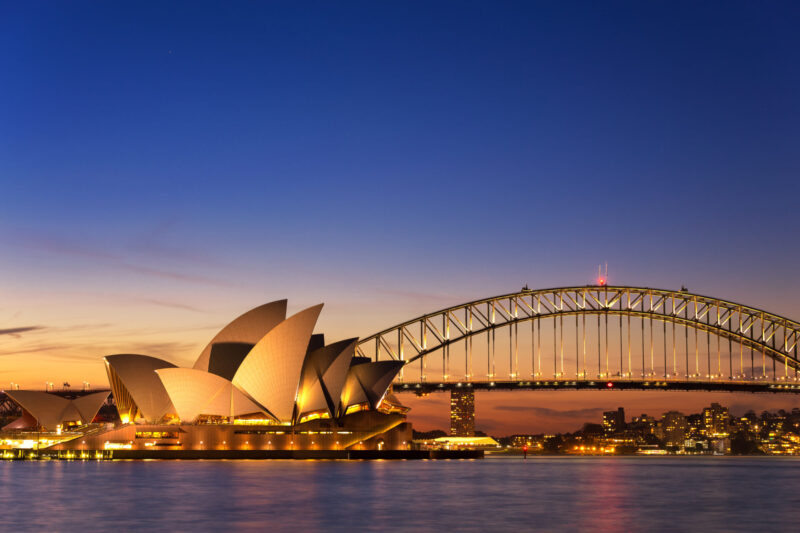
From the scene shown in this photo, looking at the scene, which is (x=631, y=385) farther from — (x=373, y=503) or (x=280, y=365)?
(x=373, y=503)

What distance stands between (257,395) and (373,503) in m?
44.4

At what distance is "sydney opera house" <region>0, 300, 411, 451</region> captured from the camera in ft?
284

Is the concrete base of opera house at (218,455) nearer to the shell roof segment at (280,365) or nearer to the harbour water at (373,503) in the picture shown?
the shell roof segment at (280,365)

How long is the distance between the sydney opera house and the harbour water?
19.6 metres

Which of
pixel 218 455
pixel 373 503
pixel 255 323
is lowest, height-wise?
pixel 218 455

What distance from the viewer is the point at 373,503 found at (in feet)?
147

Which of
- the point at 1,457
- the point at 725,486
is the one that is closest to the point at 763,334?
the point at 725,486

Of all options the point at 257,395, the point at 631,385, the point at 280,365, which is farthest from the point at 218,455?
the point at 631,385

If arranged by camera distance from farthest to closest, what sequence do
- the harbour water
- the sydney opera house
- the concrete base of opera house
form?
the concrete base of opera house → the sydney opera house → the harbour water

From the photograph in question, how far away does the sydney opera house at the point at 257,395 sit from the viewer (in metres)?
86.5

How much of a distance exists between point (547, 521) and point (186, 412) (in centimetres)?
5782

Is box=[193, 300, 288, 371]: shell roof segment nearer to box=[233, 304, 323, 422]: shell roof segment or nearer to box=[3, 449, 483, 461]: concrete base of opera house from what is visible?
box=[233, 304, 323, 422]: shell roof segment

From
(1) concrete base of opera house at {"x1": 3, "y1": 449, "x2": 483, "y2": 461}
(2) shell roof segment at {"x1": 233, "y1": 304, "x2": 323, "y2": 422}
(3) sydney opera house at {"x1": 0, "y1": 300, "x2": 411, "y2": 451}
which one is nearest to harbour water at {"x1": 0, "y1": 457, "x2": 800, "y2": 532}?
(2) shell roof segment at {"x1": 233, "y1": 304, "x2": 323, "y2": 422}

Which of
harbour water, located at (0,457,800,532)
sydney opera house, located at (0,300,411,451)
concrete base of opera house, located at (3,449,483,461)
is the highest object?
sydney opera house, located at (0,300,411,451)
